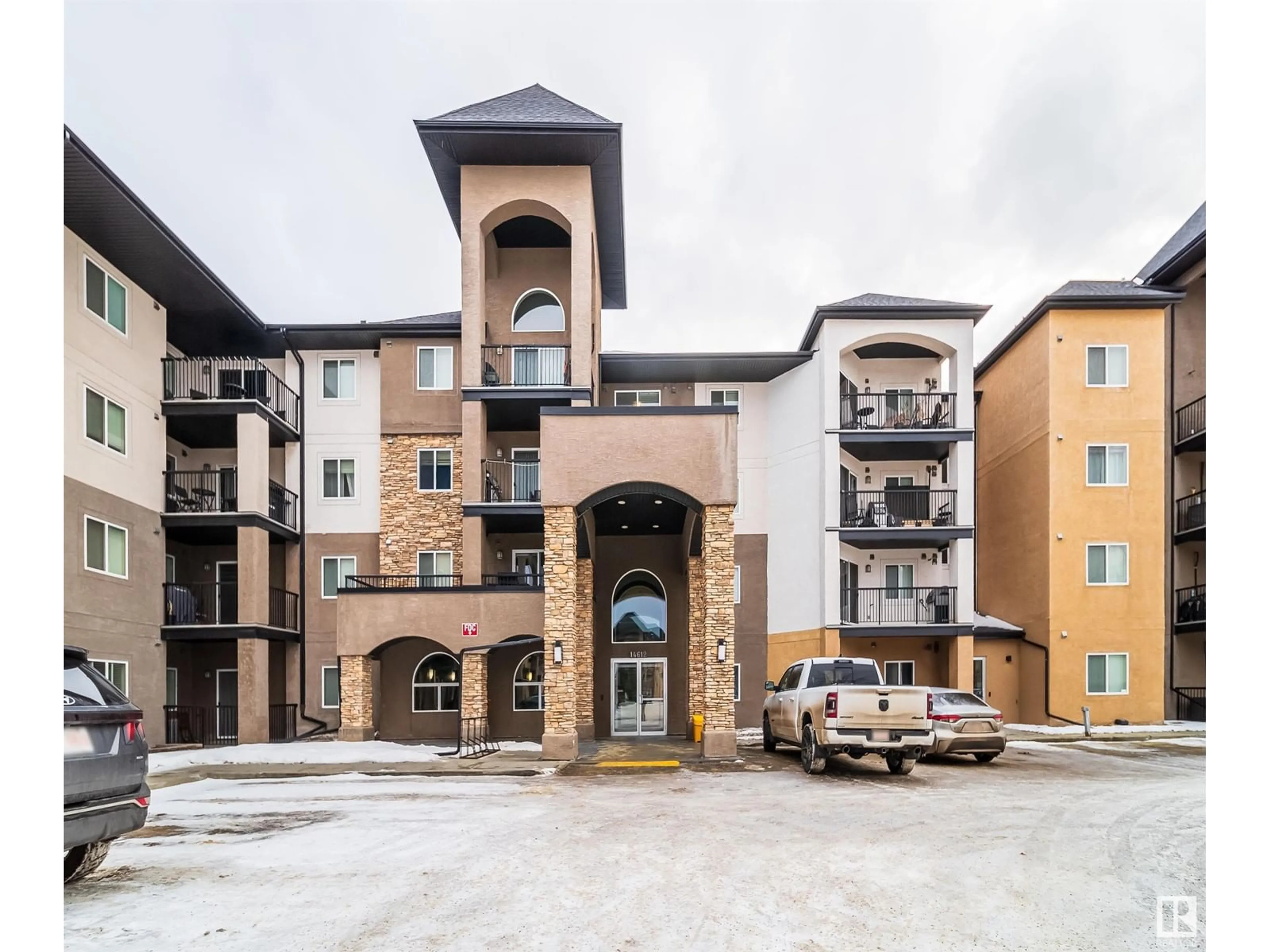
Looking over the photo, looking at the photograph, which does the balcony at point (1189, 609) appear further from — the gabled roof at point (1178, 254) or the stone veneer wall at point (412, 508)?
the stone veneer wall at point (412, 508)

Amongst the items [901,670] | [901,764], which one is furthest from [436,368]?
[901,670]

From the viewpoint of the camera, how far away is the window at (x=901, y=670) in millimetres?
24016

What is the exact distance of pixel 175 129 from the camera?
2136cm

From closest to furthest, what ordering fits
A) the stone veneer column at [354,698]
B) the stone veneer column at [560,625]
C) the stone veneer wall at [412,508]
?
the stone veneer column at [560,625]
the stone veneer column at [354,698]
the stone veneer wall at [412,508]

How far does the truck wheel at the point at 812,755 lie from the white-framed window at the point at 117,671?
1517cm

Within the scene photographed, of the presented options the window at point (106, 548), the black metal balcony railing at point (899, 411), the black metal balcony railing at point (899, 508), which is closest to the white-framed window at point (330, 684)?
the window at point (106, 548)

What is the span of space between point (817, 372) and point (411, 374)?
12.6 m

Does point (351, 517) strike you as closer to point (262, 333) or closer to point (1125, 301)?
point (262, 333)

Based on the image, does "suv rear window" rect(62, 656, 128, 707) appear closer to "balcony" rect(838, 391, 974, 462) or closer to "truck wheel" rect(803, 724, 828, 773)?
"truck wheel" rect(803, 724, 828, 773)

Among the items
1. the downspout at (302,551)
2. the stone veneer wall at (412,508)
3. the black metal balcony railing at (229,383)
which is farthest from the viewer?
the stone veneer wall at (412,508)

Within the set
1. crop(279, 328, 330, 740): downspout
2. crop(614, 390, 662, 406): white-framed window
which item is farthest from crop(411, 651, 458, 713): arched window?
crop(614, 390, 662, 406): white-framed window

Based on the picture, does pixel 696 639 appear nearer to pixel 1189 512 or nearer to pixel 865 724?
pixel 865 724

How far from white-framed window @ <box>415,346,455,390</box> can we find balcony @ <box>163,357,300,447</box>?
3.95 m

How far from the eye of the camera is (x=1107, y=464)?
76.3 feet
